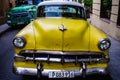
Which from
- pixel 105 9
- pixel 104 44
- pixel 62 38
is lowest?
A: pixel 105 9

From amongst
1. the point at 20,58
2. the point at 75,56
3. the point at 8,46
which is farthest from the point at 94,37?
the point at 8,46

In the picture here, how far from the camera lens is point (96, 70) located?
15.8ft

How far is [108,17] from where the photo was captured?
1342 cm

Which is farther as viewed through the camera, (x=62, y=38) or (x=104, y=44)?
(x=104, y=44)

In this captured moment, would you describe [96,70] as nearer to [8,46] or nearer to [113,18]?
[8,46]

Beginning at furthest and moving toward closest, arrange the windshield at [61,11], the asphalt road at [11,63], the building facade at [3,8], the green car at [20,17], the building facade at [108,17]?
the building facade at [3,8]
the green car at [20,17]
the building facade at [108,17]
the windshield at [61,11]
the asphalt road at [11,63]

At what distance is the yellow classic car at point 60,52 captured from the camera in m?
4.71

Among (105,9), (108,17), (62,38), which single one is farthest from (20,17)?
(62,38)

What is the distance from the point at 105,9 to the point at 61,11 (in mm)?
8013

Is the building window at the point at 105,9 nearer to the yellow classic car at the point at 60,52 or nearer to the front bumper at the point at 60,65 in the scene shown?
the yellow classic car at the point at 60,52

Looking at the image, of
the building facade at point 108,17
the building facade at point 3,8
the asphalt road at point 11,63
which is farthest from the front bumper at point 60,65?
the building facade at point 3,8

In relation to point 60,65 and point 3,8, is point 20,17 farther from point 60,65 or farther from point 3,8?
point 60,65

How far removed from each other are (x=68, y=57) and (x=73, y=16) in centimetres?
197

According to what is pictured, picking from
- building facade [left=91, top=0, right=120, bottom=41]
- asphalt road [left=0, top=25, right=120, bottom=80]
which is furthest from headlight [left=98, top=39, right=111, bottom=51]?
building facade [left=91, top=0, right=120, bottom=41]
